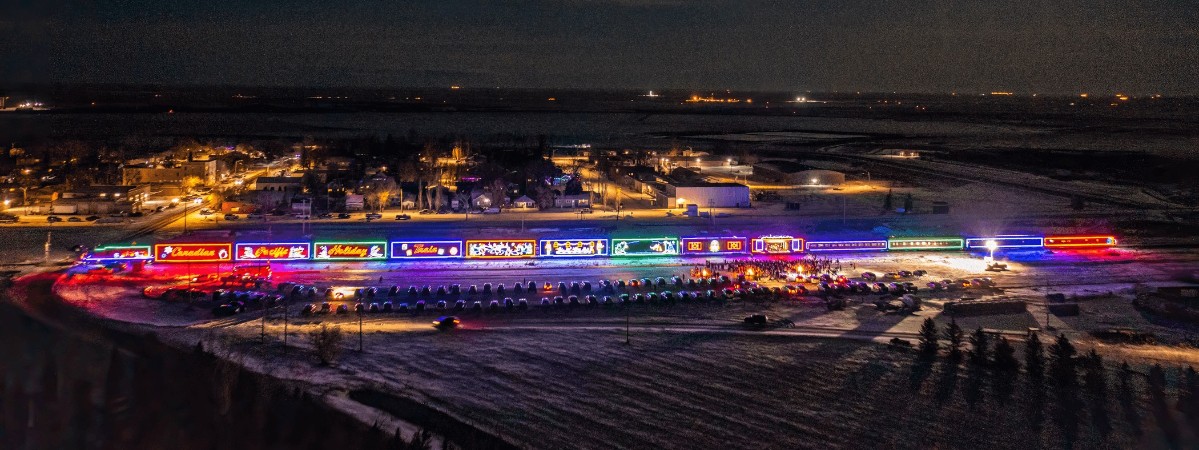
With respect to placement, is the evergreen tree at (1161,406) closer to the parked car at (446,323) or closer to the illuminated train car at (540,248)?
the illuminated train car at (540,248)

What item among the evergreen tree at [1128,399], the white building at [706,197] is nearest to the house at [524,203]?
the white building at [706,197]

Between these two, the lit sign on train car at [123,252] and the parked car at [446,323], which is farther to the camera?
the lit sign on train car at [123,252]

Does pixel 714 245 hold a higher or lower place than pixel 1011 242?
lower

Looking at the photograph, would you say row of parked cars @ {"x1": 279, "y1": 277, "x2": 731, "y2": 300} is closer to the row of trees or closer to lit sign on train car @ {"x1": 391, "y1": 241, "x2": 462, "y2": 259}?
lit sign on train car @ {"x1": 391, "y1": 241, "x2": 462, "y2": 259}

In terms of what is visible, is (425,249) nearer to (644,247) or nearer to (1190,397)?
(644,247)

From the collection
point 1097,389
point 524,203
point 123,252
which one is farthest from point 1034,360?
point 524,203

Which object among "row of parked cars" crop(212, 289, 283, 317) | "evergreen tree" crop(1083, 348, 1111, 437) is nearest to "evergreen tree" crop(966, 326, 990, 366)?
"evergreen tree" crop(1083, 348, 1111, 437)
